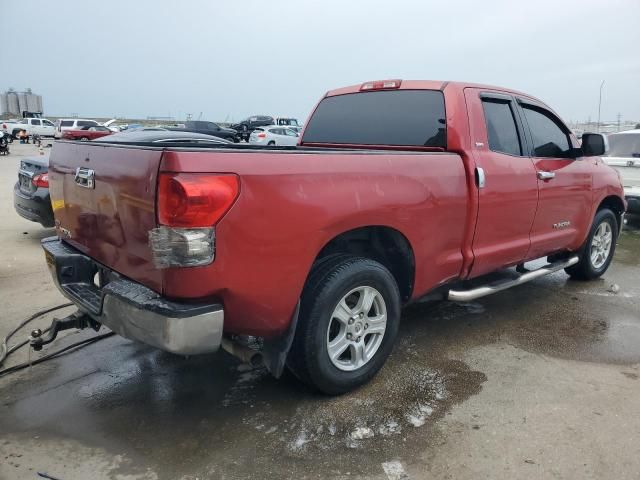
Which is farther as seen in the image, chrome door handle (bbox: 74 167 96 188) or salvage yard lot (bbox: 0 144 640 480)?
chrome door handle (bbox: 74 167 96 188)

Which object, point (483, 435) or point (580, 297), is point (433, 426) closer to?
point (483, 435)

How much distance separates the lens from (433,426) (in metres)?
2.84

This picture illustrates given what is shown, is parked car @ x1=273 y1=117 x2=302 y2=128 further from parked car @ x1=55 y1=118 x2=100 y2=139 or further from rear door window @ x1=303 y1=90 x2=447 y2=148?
rear door window @ x1=303 y1=90 x2=447 y2=148

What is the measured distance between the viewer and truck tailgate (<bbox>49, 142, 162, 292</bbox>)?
2.43m

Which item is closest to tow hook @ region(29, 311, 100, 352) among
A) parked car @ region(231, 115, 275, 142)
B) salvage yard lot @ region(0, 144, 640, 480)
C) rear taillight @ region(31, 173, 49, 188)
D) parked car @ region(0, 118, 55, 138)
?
salvage yard lot @ region(0, 144, 640, 480)

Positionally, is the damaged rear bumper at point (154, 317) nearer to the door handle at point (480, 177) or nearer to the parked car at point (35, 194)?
the door handle at point (480, 177)

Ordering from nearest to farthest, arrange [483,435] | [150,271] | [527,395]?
[150,271]
[483,435]
[527,395]

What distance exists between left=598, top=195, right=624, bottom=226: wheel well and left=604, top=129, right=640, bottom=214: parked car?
2.74 m

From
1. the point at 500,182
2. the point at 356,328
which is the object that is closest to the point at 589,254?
the point at 500,182

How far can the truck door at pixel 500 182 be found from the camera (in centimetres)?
372

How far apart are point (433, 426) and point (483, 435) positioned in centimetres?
26

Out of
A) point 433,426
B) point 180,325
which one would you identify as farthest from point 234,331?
point 433,426

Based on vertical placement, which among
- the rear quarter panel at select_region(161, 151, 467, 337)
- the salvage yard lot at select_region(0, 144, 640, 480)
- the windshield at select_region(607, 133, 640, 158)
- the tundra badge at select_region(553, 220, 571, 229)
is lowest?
the salvage yard lot at select_region(0, 144, 640, 480)

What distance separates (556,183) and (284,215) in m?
2.93
